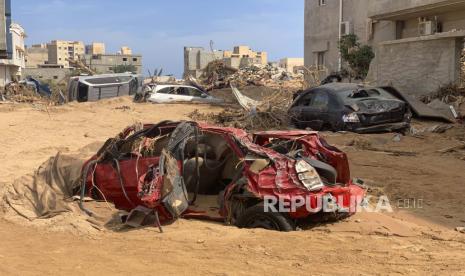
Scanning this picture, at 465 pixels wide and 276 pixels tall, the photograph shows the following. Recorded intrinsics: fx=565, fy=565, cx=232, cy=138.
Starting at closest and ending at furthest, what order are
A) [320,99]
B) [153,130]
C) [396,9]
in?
[153,130]
[320,99]
[396,9]

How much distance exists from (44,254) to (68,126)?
44.5 feet

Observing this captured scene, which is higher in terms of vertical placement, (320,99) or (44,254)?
(320,99)

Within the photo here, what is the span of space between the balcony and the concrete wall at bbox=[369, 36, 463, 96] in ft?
4.70

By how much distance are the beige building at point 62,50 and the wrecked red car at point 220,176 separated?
372 ft

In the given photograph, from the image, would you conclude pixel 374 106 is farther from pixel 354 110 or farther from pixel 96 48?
pixel 96 48

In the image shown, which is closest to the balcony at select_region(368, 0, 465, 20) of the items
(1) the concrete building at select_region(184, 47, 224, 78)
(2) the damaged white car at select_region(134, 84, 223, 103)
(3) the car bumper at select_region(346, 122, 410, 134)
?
(2) the damaged white car at select_region(134, 84, 223, 103)

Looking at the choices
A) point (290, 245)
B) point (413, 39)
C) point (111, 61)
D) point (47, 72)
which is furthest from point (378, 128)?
point (111, 61)

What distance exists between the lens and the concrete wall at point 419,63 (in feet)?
66.0

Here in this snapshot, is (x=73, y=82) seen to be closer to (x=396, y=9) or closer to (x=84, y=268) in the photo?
(x=396, y=9)

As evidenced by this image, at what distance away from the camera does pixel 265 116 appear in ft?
57.2

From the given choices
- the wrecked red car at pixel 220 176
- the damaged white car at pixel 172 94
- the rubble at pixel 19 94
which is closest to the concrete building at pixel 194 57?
the rubble at pixel 19 94

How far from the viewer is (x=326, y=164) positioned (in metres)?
6.78

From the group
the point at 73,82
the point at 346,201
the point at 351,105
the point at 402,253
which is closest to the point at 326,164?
the point at 346,201

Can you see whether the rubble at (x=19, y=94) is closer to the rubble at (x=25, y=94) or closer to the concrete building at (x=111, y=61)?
the rubble at (x=25, y=94)
